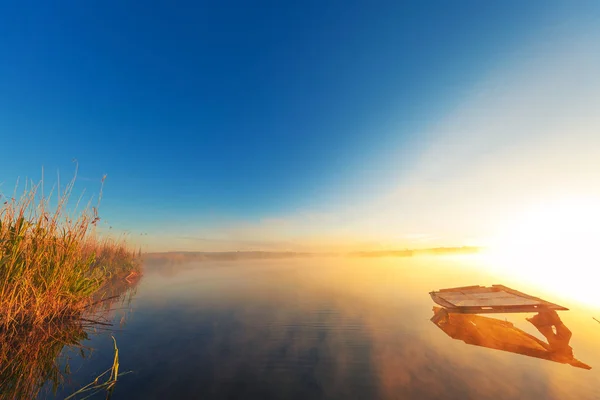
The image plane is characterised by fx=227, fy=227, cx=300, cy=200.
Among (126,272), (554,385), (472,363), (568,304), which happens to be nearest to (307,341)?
(472,363)

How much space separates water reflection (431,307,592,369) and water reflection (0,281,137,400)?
13.8 metres

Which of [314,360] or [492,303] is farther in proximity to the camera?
[492,303]

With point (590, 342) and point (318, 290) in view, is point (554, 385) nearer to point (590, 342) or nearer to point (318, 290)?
point (590, 342)

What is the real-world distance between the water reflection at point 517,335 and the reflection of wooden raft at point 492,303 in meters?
0.51

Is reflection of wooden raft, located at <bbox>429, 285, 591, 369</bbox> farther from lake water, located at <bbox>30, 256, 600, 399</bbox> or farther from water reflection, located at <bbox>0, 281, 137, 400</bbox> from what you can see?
water reflection, located at <bbox>0, 281, 137, 400</bbox>

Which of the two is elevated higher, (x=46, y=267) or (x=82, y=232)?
(x=82, y=232)

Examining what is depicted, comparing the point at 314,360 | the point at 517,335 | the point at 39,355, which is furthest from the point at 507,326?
the point at 39,355

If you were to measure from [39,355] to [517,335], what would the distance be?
696 inches

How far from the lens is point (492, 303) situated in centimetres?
1039

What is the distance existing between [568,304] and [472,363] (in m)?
16.9

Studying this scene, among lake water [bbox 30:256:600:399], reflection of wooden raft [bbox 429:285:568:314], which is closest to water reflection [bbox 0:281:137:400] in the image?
lake water [bbox 30:256:600:399]

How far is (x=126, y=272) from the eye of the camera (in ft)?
77.5

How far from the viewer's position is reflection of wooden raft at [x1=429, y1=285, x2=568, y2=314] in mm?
9680

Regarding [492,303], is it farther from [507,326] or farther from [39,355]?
[39,355]
